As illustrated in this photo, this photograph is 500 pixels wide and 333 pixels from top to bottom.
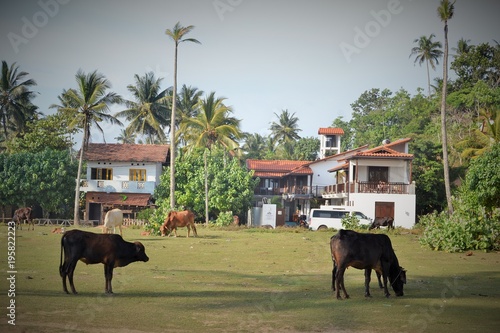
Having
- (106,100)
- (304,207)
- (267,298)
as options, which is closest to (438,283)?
(267,298)

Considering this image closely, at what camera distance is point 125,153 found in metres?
55.8

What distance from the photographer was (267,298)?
12086mm

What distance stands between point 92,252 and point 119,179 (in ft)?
144

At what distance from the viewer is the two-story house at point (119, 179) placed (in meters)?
54.2

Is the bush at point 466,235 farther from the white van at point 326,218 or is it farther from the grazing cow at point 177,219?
the white van at point 326,218

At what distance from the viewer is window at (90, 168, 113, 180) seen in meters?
55.1

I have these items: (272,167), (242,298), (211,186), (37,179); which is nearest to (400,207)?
(211,186)

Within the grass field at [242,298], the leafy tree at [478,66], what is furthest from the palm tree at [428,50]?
the grass field at [242,298]

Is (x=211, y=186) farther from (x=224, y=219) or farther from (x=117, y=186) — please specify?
(x=117, y=186)

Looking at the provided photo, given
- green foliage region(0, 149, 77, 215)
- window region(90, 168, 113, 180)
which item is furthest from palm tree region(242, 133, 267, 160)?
→ green foliage region(0, 149, 77, 215)

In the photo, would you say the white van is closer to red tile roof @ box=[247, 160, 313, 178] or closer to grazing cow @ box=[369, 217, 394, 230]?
grazing cow @ box=[369, 217, 394, 230]

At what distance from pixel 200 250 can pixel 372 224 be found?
1816 cm

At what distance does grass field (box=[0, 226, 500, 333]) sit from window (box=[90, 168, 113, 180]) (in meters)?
35.3

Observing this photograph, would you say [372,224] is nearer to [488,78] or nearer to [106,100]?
[106,100]
